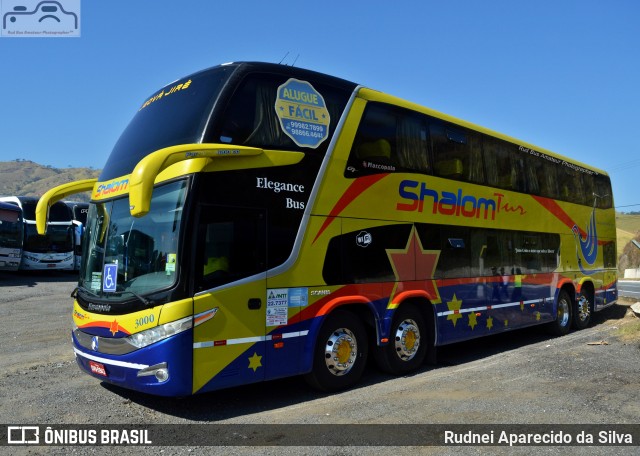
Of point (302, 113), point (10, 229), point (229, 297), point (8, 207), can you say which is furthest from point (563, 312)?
point (8, 207)

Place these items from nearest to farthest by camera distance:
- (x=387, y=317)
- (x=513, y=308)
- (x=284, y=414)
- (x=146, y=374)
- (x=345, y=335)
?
(x=146, y=374) → (x=284, y=414) → (x=345, y=335) → (x=387, y=317) → (x=513, y=308)

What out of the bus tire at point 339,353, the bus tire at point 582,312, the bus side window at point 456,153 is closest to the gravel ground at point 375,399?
the bus tire at point 339,353

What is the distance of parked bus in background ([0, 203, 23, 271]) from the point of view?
78.4ft

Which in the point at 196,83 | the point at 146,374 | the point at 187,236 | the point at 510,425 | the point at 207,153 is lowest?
the point at 510,425

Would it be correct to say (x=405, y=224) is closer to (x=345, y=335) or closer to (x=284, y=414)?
(x=345, y=335)

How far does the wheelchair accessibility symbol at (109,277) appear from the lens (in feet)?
20.8

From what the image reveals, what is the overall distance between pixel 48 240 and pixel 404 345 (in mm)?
23692

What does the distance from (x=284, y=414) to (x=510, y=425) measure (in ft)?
8.35

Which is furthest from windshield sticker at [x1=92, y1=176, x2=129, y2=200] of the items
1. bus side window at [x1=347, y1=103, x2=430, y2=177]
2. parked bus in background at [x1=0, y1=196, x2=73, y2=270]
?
parked bus in background at [x1=0, y1=196, x2=73, y2=270]

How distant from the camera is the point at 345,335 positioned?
24.3ft

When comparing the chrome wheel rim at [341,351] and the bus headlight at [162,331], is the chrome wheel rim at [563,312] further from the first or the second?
the bus headlight at [162,331]

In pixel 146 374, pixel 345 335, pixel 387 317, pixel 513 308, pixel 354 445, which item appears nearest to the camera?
pixel 354 445

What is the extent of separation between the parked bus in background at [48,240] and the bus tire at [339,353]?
2293 centimetres

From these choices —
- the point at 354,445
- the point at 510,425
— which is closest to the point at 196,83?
the point at 354,445
